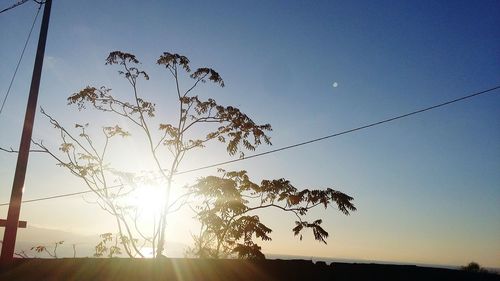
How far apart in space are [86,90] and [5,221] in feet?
20.6

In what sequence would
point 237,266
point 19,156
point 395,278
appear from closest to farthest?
point 237,266, point 395,278, point 19,156

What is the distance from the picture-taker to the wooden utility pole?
710cm

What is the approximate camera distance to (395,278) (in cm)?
587

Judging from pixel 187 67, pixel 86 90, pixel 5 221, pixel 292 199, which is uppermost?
pixel 187 67

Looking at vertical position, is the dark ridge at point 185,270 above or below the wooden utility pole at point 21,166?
below

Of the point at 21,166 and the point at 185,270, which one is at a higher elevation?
the point at 21,166

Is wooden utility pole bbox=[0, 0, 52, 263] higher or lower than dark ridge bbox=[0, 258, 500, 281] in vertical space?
higher

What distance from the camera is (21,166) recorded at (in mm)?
7602

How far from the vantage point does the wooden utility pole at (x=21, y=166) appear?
710 centimetres

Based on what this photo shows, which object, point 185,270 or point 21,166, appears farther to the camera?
point 21,166

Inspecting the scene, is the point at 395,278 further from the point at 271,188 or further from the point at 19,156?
the point at 19,156

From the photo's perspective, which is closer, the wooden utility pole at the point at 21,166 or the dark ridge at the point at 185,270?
the dark ridge at the point at 185,270

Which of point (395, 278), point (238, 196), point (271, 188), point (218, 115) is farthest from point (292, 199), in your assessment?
point (395, 278)

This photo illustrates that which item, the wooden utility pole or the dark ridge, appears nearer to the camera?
the dark ridge
